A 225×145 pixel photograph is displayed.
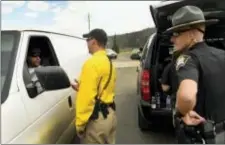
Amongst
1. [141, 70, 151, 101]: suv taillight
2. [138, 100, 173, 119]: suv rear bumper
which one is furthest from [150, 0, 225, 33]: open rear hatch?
[138, 100, 173, 119]: suv rear bumper

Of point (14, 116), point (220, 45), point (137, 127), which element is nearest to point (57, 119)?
point (14, 116)

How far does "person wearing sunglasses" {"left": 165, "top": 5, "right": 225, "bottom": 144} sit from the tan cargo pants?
1.23 meters

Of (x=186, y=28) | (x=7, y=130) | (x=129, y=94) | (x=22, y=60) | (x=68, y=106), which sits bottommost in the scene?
(x=129, y=94)

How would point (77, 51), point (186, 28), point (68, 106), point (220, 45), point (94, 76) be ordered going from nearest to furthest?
1. point (186, 28)
2. point (94, 76)
3. point (68, 106)
4. point (77, 51)
5. point (220, 45)

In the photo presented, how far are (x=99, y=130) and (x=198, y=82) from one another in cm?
156

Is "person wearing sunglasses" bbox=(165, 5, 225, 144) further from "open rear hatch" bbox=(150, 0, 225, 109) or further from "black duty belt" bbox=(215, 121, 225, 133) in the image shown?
"open rear hatch" bbox=(150, 0, 225, 109)

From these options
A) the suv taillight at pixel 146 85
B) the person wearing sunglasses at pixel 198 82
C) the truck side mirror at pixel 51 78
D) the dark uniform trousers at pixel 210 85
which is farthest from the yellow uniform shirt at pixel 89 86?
the suv taillight at pixel 146 85

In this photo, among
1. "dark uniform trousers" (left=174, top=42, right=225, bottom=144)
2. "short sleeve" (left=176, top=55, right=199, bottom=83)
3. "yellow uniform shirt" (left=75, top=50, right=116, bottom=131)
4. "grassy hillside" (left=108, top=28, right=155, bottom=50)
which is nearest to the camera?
"short sleeve" (left=176, top=55, right=199, bottom=83)

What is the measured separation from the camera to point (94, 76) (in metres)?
3.84

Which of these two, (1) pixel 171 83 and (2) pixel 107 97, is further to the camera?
(2) pixel 107 97

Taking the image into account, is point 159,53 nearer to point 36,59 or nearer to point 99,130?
point 36,59

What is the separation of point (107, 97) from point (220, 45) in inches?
137

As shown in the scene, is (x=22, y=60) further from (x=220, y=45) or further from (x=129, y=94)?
(x=129, y=94)

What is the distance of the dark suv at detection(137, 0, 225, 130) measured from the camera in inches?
211
